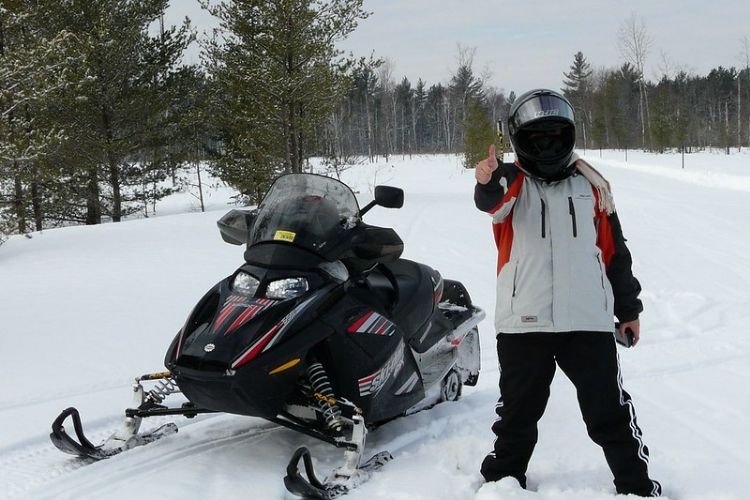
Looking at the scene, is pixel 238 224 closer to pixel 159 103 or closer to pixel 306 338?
pixel 306 338

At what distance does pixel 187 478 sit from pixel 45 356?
2825mm

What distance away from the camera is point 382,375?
3.37 m

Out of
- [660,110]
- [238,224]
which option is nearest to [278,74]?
[238,224]

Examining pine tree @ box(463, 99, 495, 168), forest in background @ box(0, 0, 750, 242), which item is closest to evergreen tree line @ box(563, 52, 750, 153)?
pine tree @ box(463, 99, 495, 168)

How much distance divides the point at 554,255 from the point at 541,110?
0.57m

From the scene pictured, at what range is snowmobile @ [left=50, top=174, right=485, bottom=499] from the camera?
3002 mm

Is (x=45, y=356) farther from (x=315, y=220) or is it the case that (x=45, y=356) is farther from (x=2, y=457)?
(x=315, y=220)

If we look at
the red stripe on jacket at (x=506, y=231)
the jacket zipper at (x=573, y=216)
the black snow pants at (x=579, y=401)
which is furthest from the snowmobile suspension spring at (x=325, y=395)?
the jacket zipper at (x=573, y=216)

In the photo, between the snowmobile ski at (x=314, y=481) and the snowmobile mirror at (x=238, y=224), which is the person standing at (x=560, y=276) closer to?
the snowmobile ski at (x=314, y=481)

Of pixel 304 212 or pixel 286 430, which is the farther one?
pixel 286 430

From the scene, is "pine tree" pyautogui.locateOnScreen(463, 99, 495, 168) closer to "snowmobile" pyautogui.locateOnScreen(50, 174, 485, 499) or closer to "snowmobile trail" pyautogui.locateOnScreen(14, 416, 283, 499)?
"snowmobile" pyautogui.locateOnScreen(50, 174, 485, 499)

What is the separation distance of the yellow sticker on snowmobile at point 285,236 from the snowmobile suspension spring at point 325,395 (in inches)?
23.9

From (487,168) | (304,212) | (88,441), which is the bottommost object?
(88,441)

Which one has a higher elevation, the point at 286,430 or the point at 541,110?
the point at 541,110
